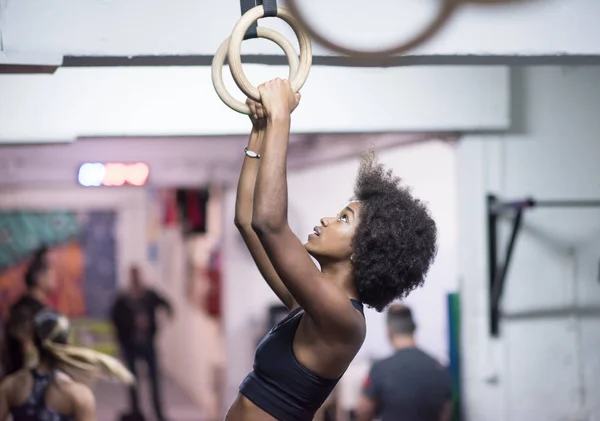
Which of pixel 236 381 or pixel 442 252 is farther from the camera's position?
pixel 236 381

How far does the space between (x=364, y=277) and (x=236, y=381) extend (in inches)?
182

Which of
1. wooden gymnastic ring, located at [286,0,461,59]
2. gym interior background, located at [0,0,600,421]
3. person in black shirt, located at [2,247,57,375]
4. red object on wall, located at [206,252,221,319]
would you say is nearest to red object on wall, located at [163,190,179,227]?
red object on wall, located at [206,252,221,319]

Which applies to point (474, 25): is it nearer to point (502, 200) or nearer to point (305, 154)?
point (502, 200)

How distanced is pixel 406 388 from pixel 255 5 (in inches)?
79.8

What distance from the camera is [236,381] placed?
6.38 m

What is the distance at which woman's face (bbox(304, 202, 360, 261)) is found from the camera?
196cm

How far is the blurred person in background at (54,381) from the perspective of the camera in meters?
3.36

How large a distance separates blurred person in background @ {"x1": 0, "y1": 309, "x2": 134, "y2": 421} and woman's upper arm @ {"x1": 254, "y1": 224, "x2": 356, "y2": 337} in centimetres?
173

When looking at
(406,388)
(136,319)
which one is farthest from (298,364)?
(136,319)

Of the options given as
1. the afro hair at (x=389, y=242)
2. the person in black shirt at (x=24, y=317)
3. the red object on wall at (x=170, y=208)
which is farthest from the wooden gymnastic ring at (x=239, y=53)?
the red object on wall at (x=170, y=208)

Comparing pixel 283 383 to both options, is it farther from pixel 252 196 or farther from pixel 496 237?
pixel 496 237

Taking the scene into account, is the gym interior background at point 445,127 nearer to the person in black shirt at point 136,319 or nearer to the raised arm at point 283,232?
the raised arm at point 283,232

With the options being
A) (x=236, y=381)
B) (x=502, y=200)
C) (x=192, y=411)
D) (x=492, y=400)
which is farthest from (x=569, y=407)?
(x=192, y=411)

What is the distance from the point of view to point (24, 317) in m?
4.89
